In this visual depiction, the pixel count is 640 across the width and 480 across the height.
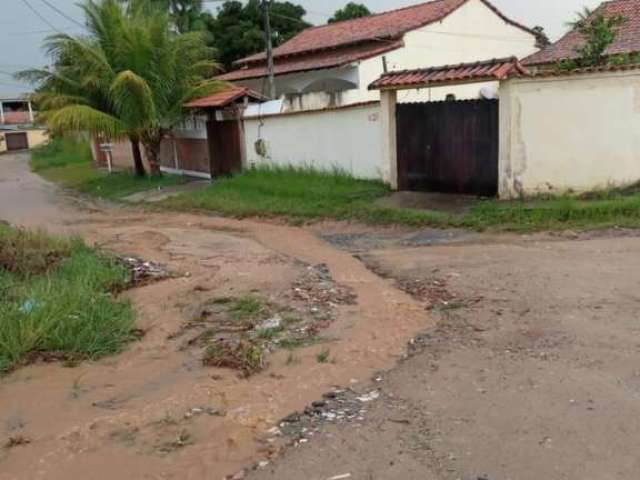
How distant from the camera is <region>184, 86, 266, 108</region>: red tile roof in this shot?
17.8m

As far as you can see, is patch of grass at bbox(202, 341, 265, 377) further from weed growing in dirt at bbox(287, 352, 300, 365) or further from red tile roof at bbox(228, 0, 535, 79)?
red tile roof at bbox(228, 0, 535, 79)

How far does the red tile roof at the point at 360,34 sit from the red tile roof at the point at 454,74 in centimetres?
848

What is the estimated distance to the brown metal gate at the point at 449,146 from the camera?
39.2ft

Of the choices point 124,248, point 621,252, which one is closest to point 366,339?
point 621,252

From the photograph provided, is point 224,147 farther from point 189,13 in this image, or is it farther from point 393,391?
point 189,13

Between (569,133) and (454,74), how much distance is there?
7.24 ft

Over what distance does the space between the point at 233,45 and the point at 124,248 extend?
90.1ft

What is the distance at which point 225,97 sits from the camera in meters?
18.0

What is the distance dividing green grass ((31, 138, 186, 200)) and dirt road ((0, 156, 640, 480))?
12.6 metres

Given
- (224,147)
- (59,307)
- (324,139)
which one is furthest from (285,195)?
(59,307)

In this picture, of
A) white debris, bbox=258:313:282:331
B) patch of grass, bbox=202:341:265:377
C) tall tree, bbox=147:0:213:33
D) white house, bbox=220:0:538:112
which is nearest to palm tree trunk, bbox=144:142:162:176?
white house, bbox=220:0:538:112

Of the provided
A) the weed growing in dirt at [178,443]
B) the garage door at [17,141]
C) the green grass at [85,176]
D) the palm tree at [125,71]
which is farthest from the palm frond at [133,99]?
the garage door at [17,141]

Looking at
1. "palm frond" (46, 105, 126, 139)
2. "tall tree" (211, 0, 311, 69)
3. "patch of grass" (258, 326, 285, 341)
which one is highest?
"tall tree" (211, 0, 311, 69)

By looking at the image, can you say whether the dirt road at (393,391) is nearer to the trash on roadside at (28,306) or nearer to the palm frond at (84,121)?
the trash on roadside at (28,306)
